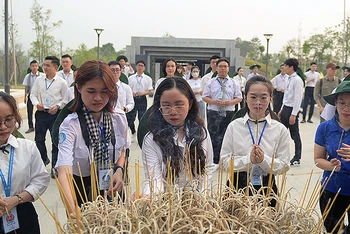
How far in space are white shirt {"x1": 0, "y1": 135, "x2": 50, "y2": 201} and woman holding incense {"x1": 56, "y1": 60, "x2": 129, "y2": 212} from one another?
0.58ft

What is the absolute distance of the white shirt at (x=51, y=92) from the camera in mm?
5168

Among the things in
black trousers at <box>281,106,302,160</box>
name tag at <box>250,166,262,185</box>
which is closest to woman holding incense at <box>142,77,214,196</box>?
name tag at <box>250,166,262,185</box>

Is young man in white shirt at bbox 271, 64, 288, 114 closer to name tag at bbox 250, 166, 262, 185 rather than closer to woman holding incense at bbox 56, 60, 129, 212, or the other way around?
name tag at bbox 250, 166, 262, 185

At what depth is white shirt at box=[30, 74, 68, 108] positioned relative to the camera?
17.0 ft

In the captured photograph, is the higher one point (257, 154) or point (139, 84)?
point (139, 84)

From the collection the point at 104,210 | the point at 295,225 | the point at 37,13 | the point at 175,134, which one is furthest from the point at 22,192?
the point at 37,13

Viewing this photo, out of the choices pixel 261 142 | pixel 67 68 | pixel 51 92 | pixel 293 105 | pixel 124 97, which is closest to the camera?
pixel 261 142

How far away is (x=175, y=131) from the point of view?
1.91m

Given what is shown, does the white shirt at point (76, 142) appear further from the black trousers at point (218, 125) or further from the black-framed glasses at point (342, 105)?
the black trousers at point (218, 125)

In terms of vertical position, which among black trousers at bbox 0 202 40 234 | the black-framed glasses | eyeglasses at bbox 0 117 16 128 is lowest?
black trousers at bbox 0 202 40 234

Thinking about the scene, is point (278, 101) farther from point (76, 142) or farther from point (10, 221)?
point (10, 221)

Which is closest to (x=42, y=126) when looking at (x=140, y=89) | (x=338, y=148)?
(x=140, y=89)

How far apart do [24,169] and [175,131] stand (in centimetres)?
79

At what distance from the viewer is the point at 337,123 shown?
230 centimetres
